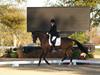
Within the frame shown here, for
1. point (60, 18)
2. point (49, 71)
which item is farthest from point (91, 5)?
point (49, 71)

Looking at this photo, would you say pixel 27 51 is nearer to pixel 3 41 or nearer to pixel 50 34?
pixel 50 34

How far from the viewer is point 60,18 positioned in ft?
100

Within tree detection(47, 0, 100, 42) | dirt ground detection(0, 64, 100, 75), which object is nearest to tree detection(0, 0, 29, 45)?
tree detection(47, 0, 100, 42)

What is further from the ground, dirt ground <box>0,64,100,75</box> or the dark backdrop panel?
the dark backdrop panel

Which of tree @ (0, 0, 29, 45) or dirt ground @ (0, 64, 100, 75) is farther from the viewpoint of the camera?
tree @ (0, 0, 29, 45)

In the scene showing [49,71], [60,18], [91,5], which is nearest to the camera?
[49,71]

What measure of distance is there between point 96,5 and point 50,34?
15.0 m

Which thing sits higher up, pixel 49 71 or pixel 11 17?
pixel 11 17

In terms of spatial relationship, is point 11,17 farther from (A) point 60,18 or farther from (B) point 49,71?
(B) point 49,71

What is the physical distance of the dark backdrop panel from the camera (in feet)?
99.7

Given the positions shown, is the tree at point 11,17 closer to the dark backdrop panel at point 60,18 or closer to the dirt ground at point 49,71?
the dark backdrop panel at point 60,18

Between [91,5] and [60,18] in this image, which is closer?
[60,18]

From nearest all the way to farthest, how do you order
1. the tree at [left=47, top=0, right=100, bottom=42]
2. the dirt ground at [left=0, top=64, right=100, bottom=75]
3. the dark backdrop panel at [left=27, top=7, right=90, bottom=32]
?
the dirt ground at [left=0, top=64, right=100, bottom=75] < the dark backdrop panel at [left=27, top=7, right=90, bottom=32] < the tree at [left=47, top=0, right=100, bottom=42]

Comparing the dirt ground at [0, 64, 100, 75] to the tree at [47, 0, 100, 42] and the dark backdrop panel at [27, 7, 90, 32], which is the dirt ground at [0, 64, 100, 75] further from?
the tree at [47, 0, 100, 42]
